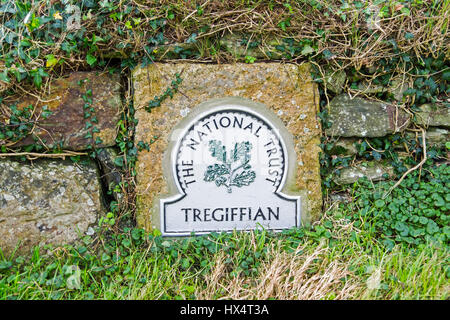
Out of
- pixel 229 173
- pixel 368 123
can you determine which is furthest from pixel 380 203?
pixel 229 173

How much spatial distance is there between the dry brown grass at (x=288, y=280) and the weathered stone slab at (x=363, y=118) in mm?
914

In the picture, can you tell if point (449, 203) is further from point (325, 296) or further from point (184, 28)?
point (184, 28)

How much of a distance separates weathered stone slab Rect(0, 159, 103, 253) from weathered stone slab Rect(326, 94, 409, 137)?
69.0 inches

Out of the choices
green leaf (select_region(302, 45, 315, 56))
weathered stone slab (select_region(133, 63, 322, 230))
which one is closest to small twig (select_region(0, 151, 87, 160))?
weathered stone slab (select_region(133, 63, 322, 230))

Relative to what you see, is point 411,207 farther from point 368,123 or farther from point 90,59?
point 90,59

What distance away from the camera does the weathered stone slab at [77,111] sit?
102 inches

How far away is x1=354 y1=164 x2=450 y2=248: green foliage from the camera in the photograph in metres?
2.51

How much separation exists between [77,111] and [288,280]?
176cm

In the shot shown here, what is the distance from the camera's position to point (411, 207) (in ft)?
8.57

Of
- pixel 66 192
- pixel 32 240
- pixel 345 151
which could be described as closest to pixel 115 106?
pixel 66 192

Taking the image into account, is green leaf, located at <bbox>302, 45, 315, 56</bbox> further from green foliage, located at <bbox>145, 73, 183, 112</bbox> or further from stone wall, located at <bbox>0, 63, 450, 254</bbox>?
green foliage, located at <bbox>145, 73, 183, 112</bbox>

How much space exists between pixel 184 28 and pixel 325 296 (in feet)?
6.32

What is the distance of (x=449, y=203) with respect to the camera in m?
2.58

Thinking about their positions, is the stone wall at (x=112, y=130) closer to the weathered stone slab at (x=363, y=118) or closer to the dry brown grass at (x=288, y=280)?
the weathered stone slab at (x=363, y=118)
